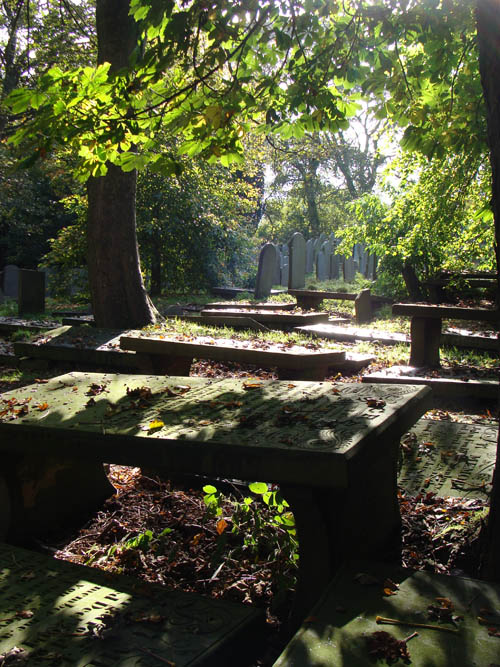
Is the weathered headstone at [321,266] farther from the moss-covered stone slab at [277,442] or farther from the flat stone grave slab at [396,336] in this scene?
the moss-covered stone slab at [277,442]

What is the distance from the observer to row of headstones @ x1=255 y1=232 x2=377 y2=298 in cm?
1655

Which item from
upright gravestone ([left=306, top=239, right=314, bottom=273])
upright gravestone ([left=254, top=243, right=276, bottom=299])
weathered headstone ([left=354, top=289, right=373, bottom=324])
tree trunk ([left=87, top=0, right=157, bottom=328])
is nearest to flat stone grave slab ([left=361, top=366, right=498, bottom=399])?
tree trunk ([left=87, top=0, right=157, bottom=328])

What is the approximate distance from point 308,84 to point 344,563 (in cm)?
291

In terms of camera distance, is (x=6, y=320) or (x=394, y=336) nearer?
(x=394, y=336)

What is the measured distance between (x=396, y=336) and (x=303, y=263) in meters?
10.6

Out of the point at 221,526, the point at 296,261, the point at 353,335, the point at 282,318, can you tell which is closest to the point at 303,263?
the point at 296,261

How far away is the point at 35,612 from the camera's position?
2082 mm

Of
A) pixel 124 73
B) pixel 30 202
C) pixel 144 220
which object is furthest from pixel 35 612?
pixel 30 202

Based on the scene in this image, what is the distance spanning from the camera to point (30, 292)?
14.8 meters

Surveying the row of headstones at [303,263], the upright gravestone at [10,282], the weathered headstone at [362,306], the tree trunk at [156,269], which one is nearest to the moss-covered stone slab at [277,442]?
the weathered headstone at [362,306]

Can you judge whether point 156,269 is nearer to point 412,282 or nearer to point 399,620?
point 412,282

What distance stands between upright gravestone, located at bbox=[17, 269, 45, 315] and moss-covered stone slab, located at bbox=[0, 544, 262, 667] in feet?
43.5

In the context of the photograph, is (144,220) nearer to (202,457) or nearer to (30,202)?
(30,202)

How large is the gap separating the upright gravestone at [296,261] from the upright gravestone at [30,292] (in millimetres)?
7406
